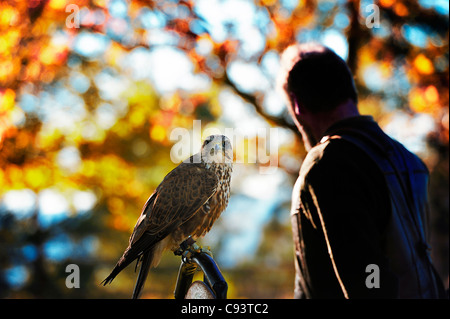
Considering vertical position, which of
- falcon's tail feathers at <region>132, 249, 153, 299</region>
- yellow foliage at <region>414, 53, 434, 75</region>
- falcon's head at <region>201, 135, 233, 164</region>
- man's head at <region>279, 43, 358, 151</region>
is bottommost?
falcon's tail feathers at <region>132, 249, 153, 299</region>

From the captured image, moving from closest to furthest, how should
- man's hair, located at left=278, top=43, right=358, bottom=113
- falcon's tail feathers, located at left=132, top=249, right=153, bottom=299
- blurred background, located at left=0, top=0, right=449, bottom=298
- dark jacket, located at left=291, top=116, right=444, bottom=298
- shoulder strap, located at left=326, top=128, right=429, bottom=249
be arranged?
falcon's tail feathers, located at left=132, top=249, right=153, bottom=299 < dark jacket, located at left=291, top=116, right=444, bottom=298 < shoulder strap, located at left=326, top=128, right=429, bottom=249 < man's hair, located at left=278, top=43, right=358, bottom=113 < blurred background, located at left=0, top=0, right=449, bottom=298

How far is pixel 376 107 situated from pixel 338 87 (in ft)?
14.0

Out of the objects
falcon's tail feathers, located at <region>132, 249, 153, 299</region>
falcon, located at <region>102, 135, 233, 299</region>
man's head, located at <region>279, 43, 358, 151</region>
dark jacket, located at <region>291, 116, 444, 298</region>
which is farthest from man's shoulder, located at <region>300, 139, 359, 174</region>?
falcon's tail feathers, located at <region>132, 249, 153, 299</region>

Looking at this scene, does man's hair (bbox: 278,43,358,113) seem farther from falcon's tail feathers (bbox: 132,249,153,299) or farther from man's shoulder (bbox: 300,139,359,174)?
falcon's tail feathers (bbox: 132,249,153,299)

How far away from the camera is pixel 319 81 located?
1.23 m

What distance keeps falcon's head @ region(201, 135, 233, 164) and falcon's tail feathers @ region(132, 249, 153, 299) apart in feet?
0.73

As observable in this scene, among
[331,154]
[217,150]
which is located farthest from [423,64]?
[217,150]

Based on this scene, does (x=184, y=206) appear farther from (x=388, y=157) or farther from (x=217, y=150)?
(x=388, y=157)

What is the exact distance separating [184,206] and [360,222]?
1.51ft

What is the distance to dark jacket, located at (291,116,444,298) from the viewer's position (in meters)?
0.96
